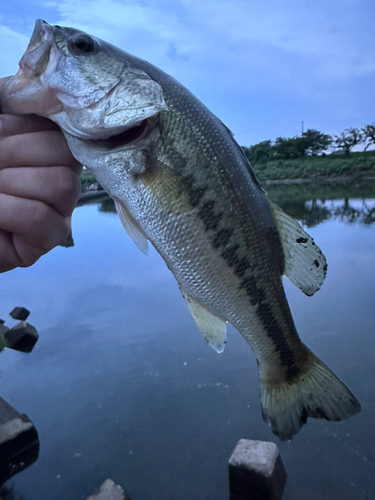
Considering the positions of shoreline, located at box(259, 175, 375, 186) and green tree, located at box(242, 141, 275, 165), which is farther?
green tree, located at box(242, 141, 275, 165)

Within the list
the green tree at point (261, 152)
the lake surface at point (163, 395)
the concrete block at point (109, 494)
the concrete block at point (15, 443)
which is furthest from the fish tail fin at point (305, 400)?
the green tree at point (261, 152)

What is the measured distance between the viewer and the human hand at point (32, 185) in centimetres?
123

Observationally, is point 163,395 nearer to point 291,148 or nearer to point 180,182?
point 180,182

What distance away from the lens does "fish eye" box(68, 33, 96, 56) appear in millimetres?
1431

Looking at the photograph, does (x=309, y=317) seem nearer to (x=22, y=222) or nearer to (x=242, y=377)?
(x=242, y=377)

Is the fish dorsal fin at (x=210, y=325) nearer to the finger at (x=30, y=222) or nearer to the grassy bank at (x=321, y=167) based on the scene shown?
the finger at (x=30, y=222)

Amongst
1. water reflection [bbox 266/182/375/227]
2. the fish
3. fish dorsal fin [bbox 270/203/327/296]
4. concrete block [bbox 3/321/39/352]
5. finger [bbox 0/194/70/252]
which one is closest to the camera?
finger [bbox 0/194/70/252]

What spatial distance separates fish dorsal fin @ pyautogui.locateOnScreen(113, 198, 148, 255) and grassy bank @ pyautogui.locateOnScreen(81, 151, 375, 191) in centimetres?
4683

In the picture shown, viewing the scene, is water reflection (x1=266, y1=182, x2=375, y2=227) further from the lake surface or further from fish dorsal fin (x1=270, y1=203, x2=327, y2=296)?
fish dorsal fin (x1=270, y1=203, x2=327, y2=296)

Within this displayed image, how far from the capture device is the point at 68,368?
793 cm

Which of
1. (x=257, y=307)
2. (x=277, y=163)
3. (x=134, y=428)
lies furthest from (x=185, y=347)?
(x=277, y=163)

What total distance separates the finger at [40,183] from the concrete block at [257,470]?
146 inches

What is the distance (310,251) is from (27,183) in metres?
1.12

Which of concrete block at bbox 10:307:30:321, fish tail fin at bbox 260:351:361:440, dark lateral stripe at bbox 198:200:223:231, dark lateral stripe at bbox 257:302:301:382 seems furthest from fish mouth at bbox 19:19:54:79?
concrete block at bbox 10:307:30:321
